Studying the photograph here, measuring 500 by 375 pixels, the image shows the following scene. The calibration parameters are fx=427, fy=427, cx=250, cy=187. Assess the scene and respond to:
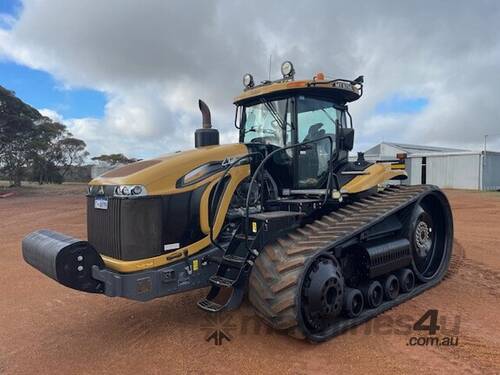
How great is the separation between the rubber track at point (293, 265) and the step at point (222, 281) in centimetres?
22

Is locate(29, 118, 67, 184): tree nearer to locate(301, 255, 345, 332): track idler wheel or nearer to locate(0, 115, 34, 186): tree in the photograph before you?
locate(0, 115, 34, 186): tree

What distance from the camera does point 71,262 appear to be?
4.11m

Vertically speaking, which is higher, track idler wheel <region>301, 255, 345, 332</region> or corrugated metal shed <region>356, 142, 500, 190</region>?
corrugated metal shed <region>356, 142, 500, 190</region>

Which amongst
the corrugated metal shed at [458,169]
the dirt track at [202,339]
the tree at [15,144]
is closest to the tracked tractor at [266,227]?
the dirt track at [202,339]

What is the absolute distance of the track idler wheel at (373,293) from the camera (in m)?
5.21

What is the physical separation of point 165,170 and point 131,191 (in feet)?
1.47

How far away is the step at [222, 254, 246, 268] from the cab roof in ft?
7.51

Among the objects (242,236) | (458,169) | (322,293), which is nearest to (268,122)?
(242,236)

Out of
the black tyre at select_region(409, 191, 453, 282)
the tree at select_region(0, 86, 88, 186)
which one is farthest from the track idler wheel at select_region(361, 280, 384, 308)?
the tree at select_region(0, 86, 88, 186)

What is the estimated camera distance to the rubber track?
14.0 ft

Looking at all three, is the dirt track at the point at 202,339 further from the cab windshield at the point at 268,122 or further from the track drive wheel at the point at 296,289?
the cab windshield at the point at 268,122

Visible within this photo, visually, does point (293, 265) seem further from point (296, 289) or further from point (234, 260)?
point (234, 260)

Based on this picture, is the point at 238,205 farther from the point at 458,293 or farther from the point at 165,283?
the point at 458,293

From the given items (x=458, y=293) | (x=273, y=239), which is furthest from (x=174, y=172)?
Result: (x=458, y=293)
